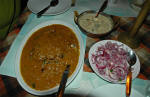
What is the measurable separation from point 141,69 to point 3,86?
135 cm

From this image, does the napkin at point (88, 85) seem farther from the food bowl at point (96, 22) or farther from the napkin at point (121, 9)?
the napkin at point (121, 9)

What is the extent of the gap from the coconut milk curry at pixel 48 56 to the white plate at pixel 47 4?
1.07ft

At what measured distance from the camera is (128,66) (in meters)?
1.25

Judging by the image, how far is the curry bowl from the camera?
3.86 feet

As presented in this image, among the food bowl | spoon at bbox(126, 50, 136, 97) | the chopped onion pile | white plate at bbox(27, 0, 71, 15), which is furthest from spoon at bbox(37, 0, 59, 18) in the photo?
spoon at bbox(126, 50, 136, 97)

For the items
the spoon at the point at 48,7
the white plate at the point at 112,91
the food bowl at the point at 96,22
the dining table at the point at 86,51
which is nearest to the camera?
the white plate at the point at 112,91

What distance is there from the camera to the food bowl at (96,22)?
154 centimetres

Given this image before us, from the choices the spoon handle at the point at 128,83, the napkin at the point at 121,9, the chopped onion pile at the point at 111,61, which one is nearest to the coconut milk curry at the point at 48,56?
the chopped onion pile at the point at 111,61

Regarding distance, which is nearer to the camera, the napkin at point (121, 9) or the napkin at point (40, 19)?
the napkin at point (40, 19)

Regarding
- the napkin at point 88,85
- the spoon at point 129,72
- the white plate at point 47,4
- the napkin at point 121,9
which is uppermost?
the white plate at point 47,4

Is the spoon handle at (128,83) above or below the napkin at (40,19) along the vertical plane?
below

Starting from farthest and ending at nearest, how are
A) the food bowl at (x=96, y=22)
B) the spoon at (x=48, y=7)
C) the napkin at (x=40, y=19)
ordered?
the spoon at (x=48, y=7) → the food bowl at (x=96, y=22) → the napkin at (x=40, y=19)

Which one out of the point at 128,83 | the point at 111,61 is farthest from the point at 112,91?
the point at 111,61

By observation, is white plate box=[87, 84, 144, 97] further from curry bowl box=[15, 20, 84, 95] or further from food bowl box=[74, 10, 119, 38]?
food bowl box=[74, 10, 119, 38]
